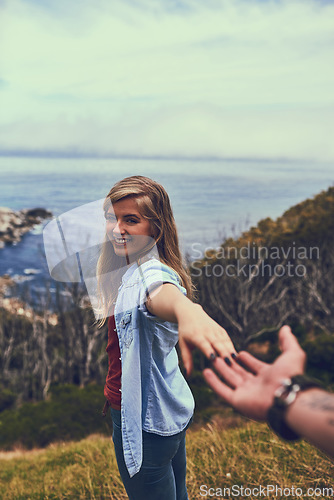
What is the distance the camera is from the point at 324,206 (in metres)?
18.8

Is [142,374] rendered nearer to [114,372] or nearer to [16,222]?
[114,372]

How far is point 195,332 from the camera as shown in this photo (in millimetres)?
1126

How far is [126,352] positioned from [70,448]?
4.71 m

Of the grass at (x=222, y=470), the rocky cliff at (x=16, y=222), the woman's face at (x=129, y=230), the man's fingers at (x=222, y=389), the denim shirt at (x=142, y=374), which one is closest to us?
the man's fingers at (x=222, y=389)

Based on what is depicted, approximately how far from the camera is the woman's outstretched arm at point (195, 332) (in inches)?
42.2

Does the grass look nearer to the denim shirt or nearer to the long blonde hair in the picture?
the denim shirt

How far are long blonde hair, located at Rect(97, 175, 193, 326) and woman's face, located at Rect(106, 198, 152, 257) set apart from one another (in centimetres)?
2

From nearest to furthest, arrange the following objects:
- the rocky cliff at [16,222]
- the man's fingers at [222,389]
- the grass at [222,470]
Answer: the man's fingers at [222,389] → the grass at [222,470] → the rocky cliff at [16,222]

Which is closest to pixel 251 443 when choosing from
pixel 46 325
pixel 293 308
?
pixel 293 308

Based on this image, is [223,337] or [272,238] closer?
[223,337]

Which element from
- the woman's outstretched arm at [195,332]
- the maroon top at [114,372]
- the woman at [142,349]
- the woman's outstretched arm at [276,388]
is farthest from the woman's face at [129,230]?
the woman's outstretched arm at [276,388]

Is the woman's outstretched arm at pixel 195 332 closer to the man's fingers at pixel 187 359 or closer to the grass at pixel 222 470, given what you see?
the man's fingers at pixel 187 359

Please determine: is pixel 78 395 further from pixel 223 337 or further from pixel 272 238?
pixel 223 337

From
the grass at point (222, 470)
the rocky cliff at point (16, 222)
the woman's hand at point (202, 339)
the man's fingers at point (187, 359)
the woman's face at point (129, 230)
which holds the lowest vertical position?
the rocky cliff at point (16, 222)
